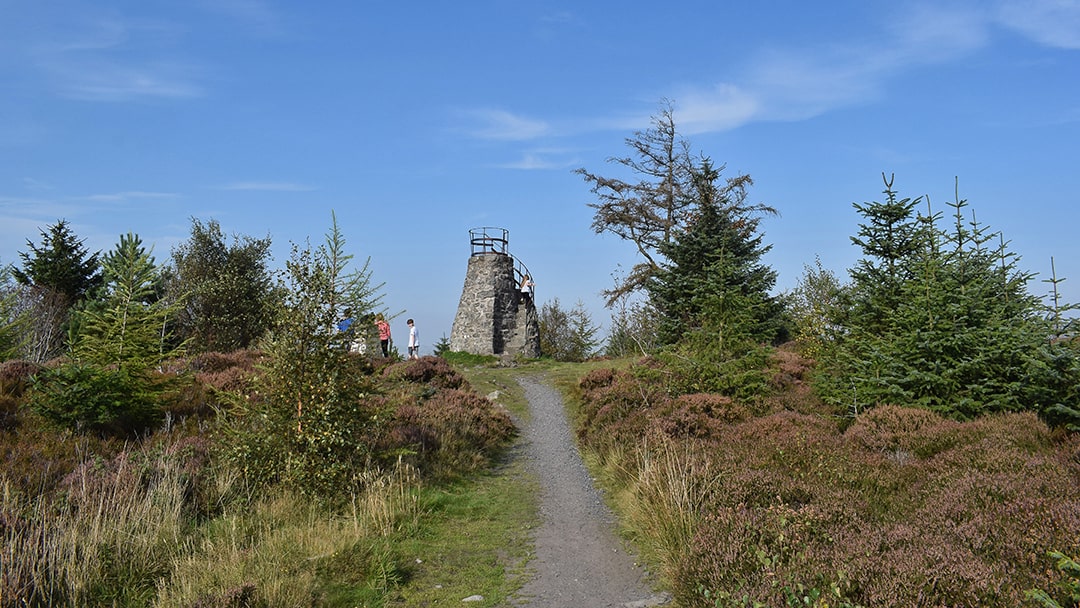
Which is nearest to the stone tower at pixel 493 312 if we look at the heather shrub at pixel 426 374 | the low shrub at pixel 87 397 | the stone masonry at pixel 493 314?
the stone masonry at pixel 493 314

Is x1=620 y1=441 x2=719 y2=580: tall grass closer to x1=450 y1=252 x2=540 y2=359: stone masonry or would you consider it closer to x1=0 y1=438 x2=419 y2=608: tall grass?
x1=0 y1=438 x2=419 y2=608: tall grass

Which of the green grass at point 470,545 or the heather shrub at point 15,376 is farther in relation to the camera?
the heather shrub at point 15,376

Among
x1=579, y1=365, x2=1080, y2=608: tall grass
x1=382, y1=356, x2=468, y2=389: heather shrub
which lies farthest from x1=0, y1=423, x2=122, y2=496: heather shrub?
x1=382, y1=356, x2=468, y2=389: heather shrub

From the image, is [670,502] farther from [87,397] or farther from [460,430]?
[87,397]

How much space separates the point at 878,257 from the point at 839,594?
11.9m

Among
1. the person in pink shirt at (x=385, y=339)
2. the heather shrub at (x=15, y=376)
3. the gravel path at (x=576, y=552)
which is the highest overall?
the person in pink shirt at (x=385, y=339)

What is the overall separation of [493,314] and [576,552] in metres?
26.3

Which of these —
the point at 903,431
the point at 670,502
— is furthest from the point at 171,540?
the point at 903,431

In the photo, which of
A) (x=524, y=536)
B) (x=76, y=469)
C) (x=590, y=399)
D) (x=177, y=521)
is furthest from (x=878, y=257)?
(x=76, y=469)

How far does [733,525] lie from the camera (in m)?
6.39

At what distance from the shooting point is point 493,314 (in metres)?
34.3

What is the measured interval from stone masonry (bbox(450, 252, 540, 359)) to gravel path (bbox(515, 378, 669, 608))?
2039 centimetres

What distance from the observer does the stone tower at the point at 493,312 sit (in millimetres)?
34531

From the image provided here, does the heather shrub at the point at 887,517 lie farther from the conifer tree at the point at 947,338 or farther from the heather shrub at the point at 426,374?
the heather shrub at the point at 426,374
